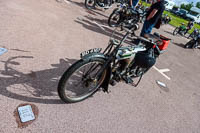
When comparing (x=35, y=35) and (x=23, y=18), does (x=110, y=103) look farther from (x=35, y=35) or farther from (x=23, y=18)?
(x=23, y=18)

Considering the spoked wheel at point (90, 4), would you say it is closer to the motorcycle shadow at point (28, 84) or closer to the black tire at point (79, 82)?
the motorcycle shadow at point (28, 84)

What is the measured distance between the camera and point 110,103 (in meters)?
2.85

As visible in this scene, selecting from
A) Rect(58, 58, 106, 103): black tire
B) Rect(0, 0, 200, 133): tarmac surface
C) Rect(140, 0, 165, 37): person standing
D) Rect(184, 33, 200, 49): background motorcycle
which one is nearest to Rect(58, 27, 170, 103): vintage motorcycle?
Rect(58, 58, 106, 103): black tire

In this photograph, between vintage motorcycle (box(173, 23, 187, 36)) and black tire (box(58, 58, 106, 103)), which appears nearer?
black tire (box(58, 58, 106, 103))

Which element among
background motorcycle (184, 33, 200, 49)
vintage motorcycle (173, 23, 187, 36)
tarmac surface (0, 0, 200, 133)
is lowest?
tarmac surface (0, 0, 200, 133)

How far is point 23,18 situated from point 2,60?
7.86ft

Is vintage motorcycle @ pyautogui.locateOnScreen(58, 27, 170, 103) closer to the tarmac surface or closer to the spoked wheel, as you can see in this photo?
the tarmac surface

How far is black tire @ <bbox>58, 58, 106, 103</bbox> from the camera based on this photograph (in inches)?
85.0

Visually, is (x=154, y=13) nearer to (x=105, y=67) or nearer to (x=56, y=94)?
(x=105, y=67)

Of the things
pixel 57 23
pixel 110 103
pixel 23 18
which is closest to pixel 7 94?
pixel 110 103

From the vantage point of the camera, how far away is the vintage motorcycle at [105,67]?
2.30 metres

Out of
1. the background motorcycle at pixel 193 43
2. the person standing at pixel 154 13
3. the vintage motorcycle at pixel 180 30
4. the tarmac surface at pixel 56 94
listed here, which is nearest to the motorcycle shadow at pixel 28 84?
the tarmac surface at pixel 56 94

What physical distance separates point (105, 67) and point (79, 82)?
759 mm

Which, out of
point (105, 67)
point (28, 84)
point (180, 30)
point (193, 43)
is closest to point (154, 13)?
point (105, 67)
